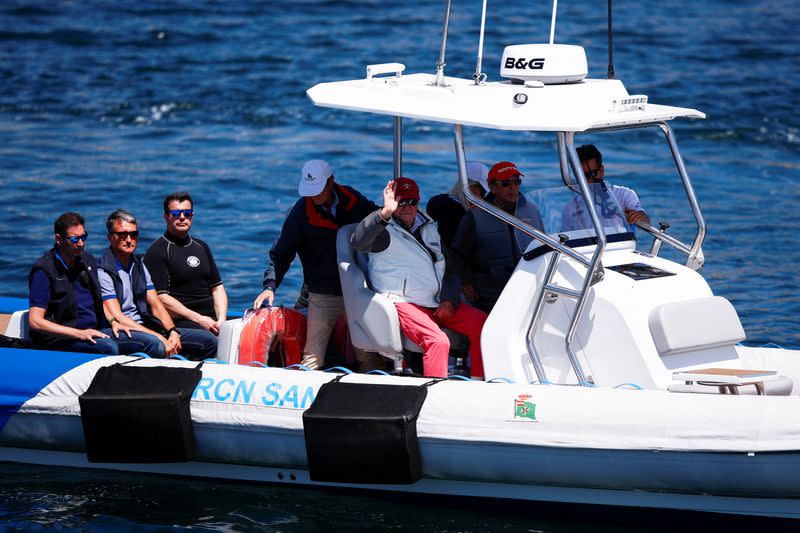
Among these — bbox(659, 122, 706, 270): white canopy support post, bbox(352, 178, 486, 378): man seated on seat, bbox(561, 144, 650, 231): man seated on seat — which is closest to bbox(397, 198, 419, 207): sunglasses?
bbox(352, 178, 486, 378): man seated on seat

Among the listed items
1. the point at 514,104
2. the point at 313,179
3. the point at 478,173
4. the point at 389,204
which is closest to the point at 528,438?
the point at 389,204

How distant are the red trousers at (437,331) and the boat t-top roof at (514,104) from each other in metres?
1.01

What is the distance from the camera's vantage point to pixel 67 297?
6.40m

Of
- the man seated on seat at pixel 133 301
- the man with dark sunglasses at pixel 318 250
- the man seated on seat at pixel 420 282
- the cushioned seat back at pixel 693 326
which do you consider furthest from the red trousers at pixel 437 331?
the man seated on seat at pixel 133 301

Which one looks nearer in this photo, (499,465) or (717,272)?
(499,465)

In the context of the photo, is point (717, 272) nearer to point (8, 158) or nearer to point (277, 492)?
point (277, 492)

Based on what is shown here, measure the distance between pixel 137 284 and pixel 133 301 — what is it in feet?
0.34

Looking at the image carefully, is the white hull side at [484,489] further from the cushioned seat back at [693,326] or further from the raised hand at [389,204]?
the raised hand at [389,204]

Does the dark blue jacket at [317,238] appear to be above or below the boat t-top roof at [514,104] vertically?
below

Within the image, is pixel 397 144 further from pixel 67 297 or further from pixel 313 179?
pixel 67 297

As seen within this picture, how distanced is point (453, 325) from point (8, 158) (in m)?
10.4

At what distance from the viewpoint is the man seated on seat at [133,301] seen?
652cm

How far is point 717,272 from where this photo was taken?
35.4 ft

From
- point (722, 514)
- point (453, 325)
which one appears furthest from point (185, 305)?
point (722, 514)
